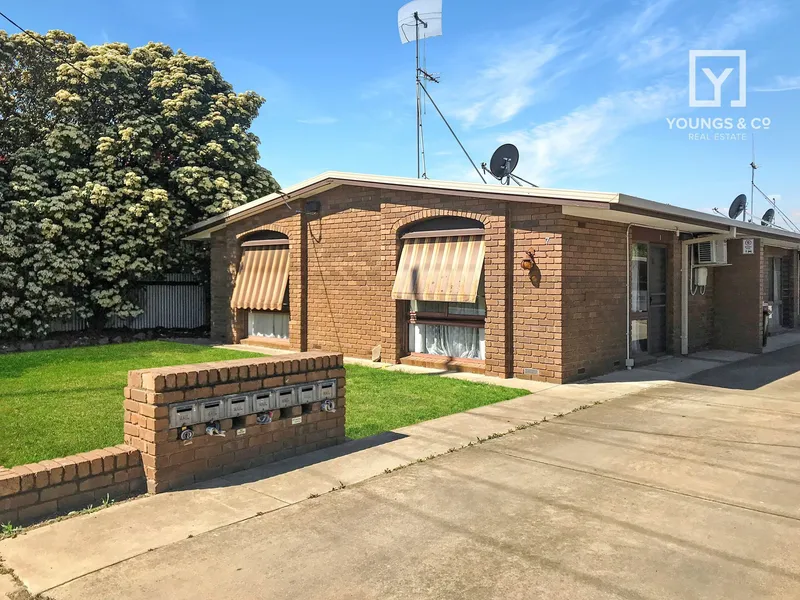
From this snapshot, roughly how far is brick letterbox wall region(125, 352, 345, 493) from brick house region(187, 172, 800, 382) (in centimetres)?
464

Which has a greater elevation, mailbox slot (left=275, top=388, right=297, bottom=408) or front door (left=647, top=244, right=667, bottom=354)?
front door (left=647, top=244, right=667, bottom=354)

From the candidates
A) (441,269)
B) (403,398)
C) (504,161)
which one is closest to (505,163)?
(504,161)

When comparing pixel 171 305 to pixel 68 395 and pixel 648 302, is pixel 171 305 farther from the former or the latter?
pixel 648 302

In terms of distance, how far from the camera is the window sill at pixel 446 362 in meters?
10.4

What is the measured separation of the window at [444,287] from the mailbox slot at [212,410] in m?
5.85

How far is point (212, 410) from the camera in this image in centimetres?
489

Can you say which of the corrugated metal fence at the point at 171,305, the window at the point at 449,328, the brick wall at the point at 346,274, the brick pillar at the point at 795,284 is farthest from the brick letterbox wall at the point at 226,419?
the brick pillar at the point at 795,284

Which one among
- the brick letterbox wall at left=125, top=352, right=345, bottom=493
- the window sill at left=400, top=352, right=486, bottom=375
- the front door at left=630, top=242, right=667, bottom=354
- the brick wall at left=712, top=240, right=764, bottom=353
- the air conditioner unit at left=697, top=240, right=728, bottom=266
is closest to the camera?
the brick letterbox wall at left=125, top=352, right=345, bottom=493

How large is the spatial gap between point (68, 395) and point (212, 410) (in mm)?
4340

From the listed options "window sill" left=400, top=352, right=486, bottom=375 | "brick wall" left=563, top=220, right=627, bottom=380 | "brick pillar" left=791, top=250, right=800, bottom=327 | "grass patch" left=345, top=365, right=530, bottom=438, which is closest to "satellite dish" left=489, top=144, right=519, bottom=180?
"brick wall" left=563, top=220, right=627, bottom=380

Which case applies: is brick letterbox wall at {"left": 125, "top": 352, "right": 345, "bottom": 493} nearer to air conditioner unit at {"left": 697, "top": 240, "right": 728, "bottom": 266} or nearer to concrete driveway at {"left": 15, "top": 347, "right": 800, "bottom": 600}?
concrete driveway at {"left": 15, "top": 347, "right": 800, "bottom": 600}

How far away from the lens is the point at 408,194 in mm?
11203

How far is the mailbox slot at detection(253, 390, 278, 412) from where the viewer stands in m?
5.22

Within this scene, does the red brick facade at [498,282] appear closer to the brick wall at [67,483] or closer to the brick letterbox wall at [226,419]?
the brick letterbox wall at [226,419]
